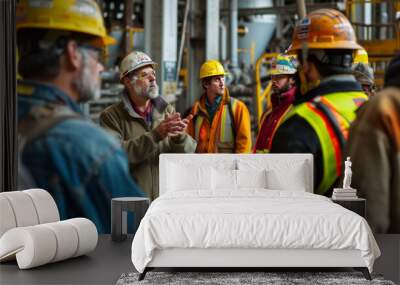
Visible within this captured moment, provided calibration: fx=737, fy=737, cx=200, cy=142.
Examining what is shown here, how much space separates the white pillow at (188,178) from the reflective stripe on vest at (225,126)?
1.09 ft

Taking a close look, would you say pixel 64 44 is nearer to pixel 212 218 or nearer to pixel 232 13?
pixel 232 13

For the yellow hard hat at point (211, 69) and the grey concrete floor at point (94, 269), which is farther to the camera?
the yellow hard hat at point (211, 69)

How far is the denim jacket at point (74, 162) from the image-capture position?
20.8 ft

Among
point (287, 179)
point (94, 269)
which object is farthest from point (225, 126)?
point (94, 269)

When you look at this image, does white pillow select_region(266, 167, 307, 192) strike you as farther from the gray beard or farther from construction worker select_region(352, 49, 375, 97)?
the gray beard

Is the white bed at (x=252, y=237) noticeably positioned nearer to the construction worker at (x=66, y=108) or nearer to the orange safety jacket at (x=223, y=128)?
the orange safety jacket at (x=223, y=128)

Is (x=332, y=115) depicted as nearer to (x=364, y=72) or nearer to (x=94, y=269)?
(x=364, y=72)

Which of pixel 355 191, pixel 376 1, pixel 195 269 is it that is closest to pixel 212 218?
pixel 195 269

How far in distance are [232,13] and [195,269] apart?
2.40 m

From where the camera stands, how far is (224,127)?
626 cm

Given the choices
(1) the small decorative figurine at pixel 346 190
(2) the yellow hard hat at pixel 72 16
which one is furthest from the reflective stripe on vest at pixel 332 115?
(2) the yellow hard hat at pixel 72 16

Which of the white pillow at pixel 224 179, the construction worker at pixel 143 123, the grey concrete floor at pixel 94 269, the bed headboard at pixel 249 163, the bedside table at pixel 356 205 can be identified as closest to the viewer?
the grey concrete floor at pixel 94 269

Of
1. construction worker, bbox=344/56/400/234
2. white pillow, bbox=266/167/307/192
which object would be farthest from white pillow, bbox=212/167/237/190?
construction worker, bbox=344/56/400/234

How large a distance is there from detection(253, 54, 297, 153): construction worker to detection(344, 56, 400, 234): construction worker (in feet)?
1.92
